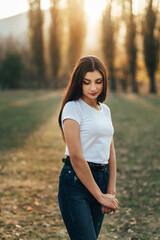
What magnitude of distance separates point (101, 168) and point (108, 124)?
36cm

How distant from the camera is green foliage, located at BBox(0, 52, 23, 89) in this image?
3962 cm

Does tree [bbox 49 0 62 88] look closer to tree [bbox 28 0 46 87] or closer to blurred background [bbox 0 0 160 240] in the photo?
blurred background [bbox 0 0 160 240]

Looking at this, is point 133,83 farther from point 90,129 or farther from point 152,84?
point 90,129

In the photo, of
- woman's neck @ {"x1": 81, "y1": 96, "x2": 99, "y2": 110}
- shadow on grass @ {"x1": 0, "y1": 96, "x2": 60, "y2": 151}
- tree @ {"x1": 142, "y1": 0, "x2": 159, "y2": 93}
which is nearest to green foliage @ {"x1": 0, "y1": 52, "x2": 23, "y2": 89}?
tree @ {"x1": 142, "y1": 0, "x2": 159, "y2": 93}

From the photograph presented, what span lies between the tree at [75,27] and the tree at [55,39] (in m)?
1.37

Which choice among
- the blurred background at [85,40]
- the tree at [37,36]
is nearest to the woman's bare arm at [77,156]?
the blurred background at [85,40]

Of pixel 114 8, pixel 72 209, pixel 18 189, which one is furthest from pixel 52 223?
pixel 114 8

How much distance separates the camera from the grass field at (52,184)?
15.0ft

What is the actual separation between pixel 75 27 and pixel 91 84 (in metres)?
37.3

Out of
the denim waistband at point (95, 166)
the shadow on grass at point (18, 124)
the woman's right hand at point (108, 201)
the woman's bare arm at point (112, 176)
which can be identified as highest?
the denim waistband at point (95, 166)

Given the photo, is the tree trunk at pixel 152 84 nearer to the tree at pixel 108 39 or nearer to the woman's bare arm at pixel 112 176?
the tree at pixel 108 39

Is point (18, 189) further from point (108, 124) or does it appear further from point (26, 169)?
point (108, 124)

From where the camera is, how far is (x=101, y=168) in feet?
8.13

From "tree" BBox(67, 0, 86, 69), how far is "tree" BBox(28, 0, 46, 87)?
3.46 metres
